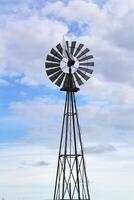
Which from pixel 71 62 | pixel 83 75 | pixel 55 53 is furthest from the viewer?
pixel 83 75

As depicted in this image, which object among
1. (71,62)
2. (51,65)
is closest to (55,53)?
(51,65)

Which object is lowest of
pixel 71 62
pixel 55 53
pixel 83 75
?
pixel 83 75

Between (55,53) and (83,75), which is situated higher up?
(55,53)

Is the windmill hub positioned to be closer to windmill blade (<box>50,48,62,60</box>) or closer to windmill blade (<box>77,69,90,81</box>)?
windmill blade (<box>50,48,62,60</box>)

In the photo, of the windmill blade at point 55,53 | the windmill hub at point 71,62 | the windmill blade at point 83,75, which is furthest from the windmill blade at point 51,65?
the windmill blade at point 83,75

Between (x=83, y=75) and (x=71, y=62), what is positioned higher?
(x=71, y=62)

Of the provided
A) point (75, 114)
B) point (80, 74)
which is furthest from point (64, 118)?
point (80, 74)

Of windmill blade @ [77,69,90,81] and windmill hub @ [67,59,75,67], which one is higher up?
windmill hub @ [67,59,75,67]

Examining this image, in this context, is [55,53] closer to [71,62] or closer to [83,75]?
[71,62]

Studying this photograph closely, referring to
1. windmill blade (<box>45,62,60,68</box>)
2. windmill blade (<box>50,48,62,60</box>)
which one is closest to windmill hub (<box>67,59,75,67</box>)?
windmill blade (<box>50,48,62,60</box>)

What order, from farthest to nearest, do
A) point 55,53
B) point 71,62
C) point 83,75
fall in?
point 83,75 < point 55,53 < point 71,62

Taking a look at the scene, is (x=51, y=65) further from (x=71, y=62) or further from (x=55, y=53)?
(x=71, y=62)

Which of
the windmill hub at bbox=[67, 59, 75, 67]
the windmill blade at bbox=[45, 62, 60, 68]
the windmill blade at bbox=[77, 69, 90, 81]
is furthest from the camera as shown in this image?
the windmill blade at bbox=[77, 69, 90, 81]

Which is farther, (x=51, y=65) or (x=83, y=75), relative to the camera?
(x=83, y=75)
